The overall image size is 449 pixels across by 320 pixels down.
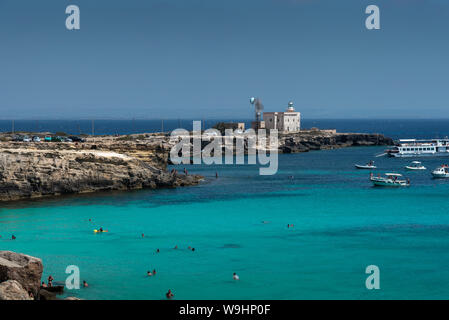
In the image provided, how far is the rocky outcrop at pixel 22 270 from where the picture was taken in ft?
85.6

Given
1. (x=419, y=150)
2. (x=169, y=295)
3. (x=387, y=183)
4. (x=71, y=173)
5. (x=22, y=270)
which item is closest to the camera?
(x=22, y=270)

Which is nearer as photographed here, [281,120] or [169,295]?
[169,295]

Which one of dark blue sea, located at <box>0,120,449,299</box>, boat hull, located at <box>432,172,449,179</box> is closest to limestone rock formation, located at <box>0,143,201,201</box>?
dark blue sea, located at <box>0,120,449,299</box>

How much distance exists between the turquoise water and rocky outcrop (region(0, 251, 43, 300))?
2.48 metres

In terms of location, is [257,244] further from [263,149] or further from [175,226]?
[263,149]

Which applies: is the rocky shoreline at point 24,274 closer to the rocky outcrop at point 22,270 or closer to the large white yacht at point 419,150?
the rocky outcrop at point 22,270

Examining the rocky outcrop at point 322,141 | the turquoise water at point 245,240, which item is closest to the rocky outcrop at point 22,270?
the turquoise water at point 245,240

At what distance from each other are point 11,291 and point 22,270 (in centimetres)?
277

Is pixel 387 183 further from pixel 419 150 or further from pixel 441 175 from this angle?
pixel 419 150

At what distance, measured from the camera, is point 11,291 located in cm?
2373

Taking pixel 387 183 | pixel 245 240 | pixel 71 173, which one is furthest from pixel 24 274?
pixel 387 183

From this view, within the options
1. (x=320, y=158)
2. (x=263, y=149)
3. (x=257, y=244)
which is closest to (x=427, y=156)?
(x=320, y=158)

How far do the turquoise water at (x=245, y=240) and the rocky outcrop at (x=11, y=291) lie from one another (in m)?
4.61

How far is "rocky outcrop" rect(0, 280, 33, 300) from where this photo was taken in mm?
23391
